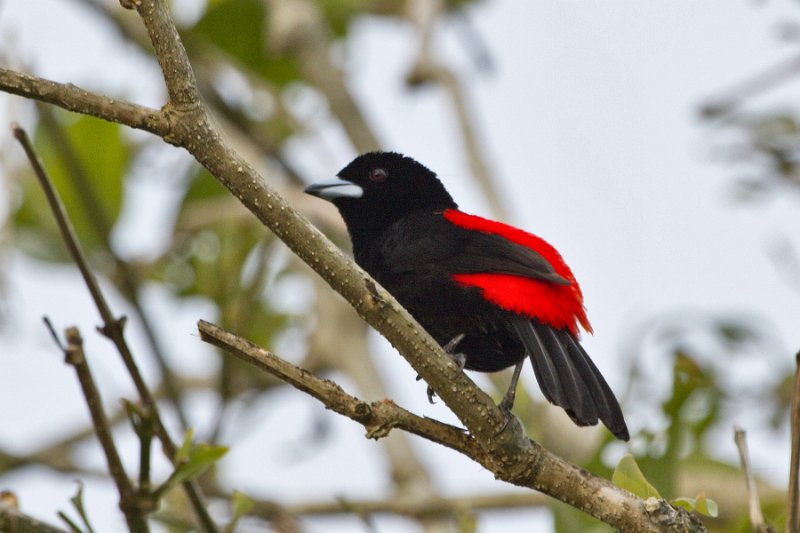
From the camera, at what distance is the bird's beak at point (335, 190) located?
4086 mm

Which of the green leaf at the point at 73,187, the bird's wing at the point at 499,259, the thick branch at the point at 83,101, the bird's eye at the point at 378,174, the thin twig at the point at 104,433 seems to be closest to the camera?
the thick branch at the point at 83,101

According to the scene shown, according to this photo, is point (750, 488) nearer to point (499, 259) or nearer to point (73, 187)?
point (499, 259)

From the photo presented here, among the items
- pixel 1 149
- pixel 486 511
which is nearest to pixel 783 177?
pixel 486 511

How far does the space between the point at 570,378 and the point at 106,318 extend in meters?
1.20

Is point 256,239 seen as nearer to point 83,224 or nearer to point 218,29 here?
point 83,224

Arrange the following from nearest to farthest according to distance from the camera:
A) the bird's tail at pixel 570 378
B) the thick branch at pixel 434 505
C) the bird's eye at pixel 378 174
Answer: the bird's tail at pixel 570 378 < the bird's eye at pixel 378 174 < the thick branch at pixel 434 505

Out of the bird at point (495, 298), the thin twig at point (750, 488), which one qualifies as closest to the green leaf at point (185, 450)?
the bird at point (495, 298)

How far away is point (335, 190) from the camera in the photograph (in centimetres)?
Result: 409

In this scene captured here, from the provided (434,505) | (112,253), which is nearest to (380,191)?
(112,253)

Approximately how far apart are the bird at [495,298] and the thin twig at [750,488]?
1.47ft

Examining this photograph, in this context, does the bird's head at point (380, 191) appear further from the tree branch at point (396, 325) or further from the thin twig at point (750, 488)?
the thin twig at point (750, 488)

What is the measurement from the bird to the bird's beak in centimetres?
30

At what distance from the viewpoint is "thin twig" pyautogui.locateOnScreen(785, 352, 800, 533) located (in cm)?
219

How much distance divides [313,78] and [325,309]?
124cm
